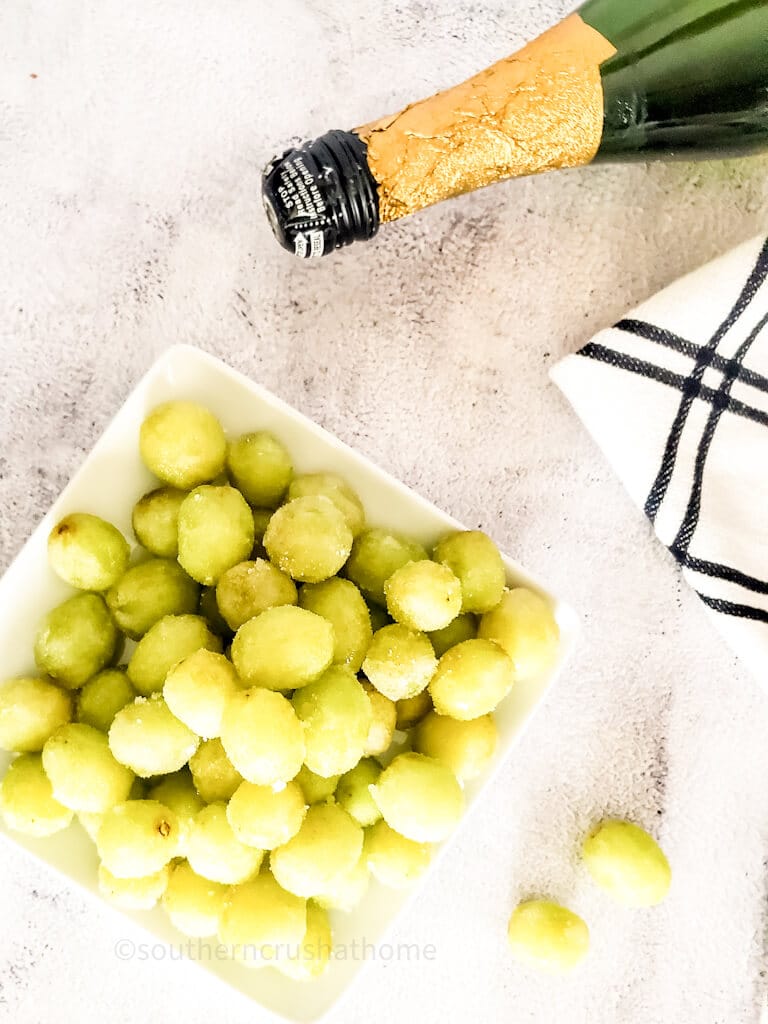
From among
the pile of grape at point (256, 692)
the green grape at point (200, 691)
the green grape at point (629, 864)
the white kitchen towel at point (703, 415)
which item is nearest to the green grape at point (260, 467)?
the pile of grape at point (256, 692)

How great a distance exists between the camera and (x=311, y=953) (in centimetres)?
45

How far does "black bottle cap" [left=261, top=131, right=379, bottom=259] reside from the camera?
44 centimetres

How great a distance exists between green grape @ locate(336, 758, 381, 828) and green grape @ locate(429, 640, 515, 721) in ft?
0.17

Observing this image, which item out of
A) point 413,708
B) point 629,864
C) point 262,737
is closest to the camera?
point 262,737

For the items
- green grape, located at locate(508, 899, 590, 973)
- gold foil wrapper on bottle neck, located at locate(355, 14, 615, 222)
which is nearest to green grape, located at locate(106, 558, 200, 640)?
gold foil wrapper on bottle neck, located at locate(355, 14, 615, 222)

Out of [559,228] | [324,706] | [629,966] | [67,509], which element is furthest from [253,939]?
[559,228]

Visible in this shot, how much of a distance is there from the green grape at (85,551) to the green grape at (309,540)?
8cm

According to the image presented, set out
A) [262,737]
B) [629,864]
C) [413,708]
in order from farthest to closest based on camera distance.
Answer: [629,864] < [413,708] < [262,737]

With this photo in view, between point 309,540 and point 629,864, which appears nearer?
point 309,540

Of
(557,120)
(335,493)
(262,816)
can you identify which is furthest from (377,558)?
(557,120)

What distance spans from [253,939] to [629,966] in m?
0.33

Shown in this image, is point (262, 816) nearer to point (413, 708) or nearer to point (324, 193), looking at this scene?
point (413, 708)

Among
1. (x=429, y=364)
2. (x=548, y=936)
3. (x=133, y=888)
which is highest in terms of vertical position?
(x=429, y=364)

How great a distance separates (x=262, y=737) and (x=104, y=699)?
0.35ft
